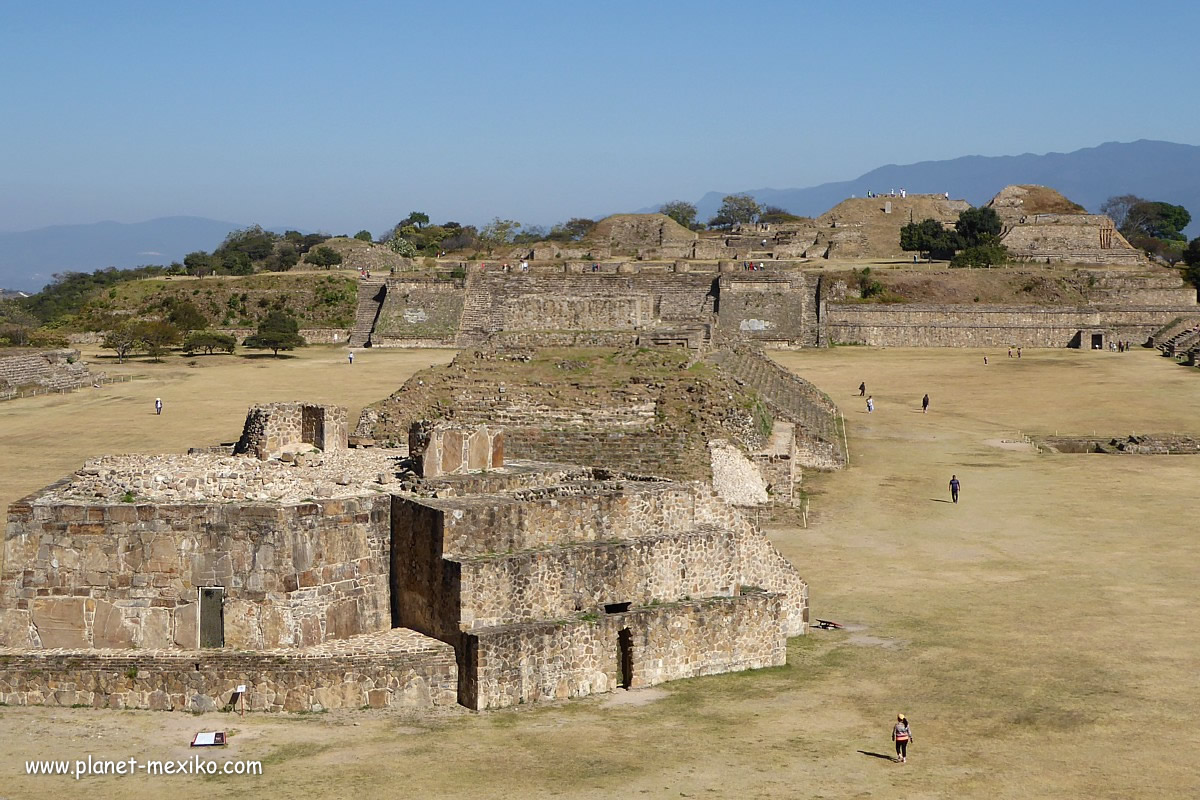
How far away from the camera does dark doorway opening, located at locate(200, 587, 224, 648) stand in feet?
50.5

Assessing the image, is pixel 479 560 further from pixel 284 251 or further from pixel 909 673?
pixel 284 251

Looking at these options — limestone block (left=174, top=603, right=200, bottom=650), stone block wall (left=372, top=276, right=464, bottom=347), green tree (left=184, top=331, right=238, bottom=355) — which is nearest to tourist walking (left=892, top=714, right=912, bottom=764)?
limestone block (left=174, top=603, right=200, bottom=650)

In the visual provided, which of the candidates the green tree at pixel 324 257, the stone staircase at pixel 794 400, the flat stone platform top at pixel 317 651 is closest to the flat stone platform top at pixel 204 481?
the flat stone platform top at pixel 317 651

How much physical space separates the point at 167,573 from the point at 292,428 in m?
5.36

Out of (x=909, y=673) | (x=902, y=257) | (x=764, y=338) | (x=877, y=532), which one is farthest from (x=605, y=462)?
(x=902, y=257)

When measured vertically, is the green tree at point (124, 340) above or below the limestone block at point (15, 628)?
above

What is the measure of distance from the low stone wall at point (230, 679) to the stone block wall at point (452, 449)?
10.4 feet

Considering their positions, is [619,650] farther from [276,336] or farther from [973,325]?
[973,325]

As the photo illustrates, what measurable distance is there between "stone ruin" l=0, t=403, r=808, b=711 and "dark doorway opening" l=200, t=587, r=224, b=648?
0.07ft

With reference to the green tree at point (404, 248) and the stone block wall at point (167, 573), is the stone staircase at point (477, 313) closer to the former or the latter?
the green tree at point (404, 248)

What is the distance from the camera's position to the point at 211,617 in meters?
15.4

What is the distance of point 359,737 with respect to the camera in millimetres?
13867

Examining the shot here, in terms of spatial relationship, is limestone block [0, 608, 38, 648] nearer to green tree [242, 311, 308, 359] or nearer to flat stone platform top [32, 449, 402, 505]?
flat stone platform top [32, 449, 402, 505]

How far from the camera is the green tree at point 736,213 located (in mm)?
129125
